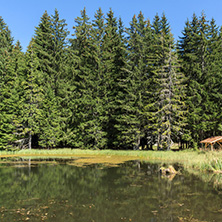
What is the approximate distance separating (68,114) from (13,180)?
25043 millimetres

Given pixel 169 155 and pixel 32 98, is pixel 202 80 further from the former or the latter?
pixel 32 98

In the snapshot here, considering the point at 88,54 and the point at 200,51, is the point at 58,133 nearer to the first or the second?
Answer: the point at 88,54

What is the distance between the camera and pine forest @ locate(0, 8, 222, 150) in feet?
112

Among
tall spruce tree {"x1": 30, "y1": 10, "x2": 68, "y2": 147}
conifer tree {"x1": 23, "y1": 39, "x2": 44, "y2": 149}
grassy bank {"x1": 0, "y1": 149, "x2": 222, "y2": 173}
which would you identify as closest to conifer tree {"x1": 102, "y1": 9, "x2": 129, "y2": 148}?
grassy bank {"x1": 0, "y1": 149, "x2": 222, "y2": 173}

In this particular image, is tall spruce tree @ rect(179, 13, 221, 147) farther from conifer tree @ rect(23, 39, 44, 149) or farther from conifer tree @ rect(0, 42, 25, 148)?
conifer tree @ rect(0, 42, 25, 148)

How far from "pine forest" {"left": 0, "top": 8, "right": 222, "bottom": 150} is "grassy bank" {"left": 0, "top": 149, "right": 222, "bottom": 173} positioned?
3477mm

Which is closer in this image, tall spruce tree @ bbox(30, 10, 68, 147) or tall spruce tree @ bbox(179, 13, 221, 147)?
tall spruce tree @ bbox(179, 13, 221, 147)

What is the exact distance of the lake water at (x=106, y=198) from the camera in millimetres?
8500

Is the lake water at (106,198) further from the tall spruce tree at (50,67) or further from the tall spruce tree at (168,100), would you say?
the tall spruce tree at (50,67)

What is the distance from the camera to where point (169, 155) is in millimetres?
27406

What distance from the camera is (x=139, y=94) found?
3575 cm

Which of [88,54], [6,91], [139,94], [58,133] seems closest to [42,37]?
[88,54]

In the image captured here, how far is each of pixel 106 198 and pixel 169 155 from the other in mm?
17946

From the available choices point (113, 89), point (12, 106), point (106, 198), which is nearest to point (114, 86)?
point (113, 89)
